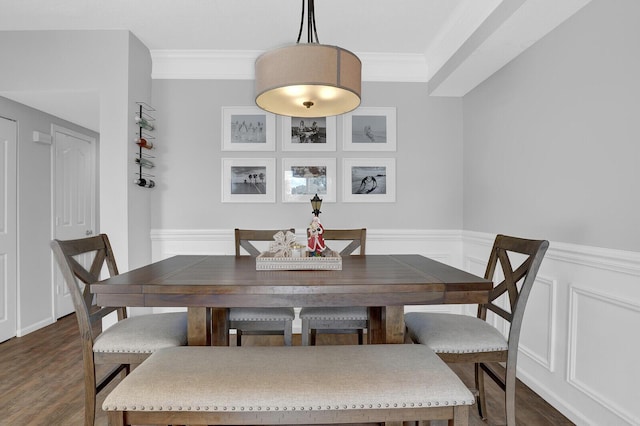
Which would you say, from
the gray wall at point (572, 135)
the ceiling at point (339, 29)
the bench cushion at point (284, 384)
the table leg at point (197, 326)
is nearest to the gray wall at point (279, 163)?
the ceiling at point (339, 29)

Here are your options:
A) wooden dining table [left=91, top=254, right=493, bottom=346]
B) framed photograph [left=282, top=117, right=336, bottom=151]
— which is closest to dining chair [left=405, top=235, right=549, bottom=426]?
wooden dining table [left=91, top=254, right=493, bottom=346]

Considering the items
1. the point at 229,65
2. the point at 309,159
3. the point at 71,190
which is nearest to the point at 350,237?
the point at 309,159

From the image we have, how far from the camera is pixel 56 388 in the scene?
224 centimetres

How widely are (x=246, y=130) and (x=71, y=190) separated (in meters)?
2.12

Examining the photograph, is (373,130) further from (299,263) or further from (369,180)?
(299,263)

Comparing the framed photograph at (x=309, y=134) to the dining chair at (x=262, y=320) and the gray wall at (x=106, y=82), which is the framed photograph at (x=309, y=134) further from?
the dining chair at (x=262, y=320)

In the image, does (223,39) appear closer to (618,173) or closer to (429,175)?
(429,175)

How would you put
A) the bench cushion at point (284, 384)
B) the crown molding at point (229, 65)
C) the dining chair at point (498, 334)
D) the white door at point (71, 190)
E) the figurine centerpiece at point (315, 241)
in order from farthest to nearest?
the white door at point (71, 190), the crown molding at point (229, 65), the figurine centerpiece at point (315, 241), the dining chair at point (498, 334), the bench cushion at point (284, 384)

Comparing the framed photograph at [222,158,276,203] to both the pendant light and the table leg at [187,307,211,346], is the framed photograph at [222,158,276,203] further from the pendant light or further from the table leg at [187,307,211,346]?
the table leg at [187,307,211,346]

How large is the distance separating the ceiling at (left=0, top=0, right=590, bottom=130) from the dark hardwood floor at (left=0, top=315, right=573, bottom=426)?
204 cm

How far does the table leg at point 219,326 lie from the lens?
6.30 feet

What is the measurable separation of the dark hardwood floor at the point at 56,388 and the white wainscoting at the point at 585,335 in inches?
6.2

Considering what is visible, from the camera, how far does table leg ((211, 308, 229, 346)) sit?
192 centimetres

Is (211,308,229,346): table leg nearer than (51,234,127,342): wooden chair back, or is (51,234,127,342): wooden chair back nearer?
(51,234,127,342): wooden chair back
